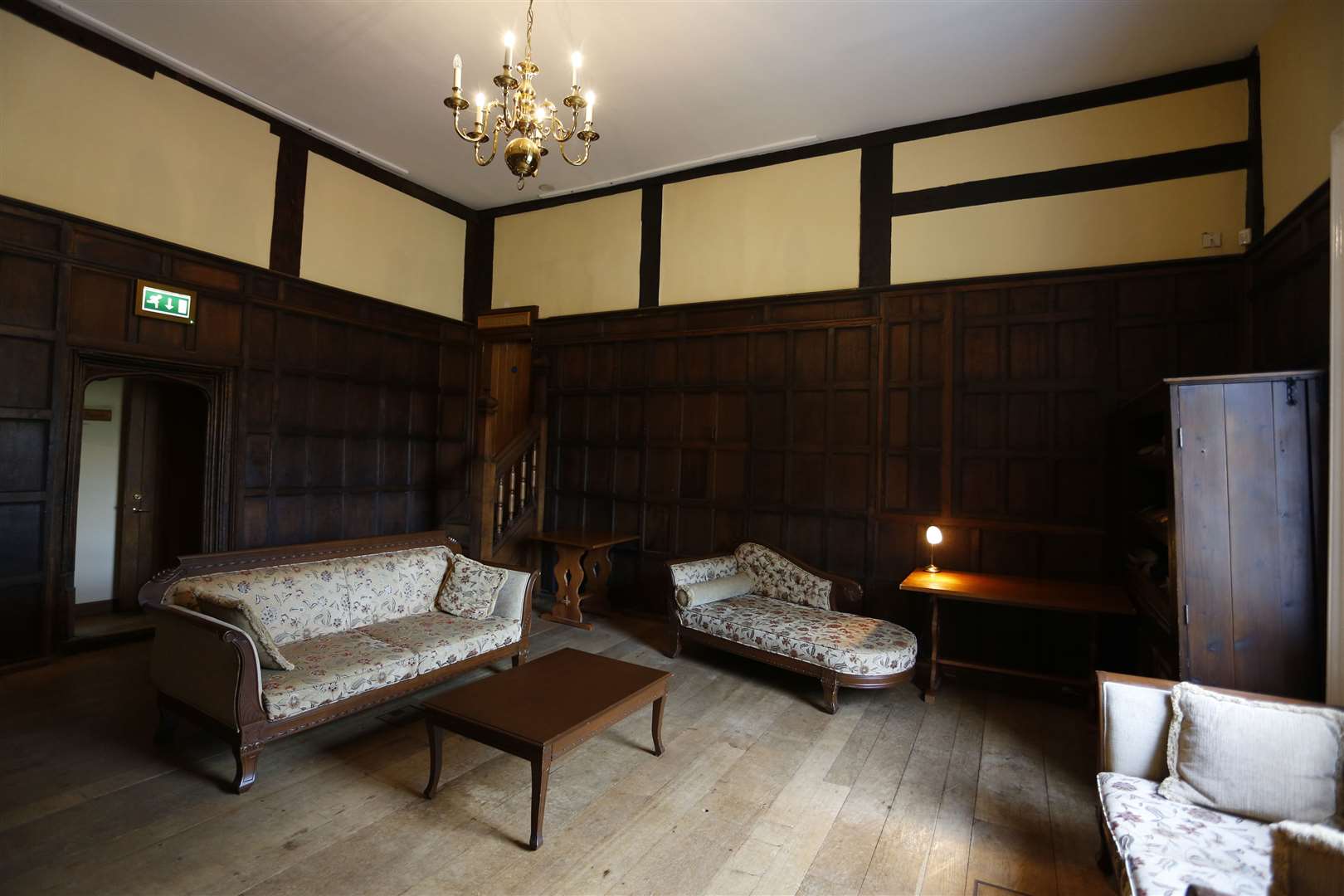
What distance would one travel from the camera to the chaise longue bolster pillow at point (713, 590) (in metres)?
4.63

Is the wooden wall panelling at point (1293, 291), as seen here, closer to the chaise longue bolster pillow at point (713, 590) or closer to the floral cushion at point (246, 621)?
the chaise longue bolster pillow at point (713, 590)

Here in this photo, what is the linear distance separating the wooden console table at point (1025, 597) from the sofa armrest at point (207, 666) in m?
3.60

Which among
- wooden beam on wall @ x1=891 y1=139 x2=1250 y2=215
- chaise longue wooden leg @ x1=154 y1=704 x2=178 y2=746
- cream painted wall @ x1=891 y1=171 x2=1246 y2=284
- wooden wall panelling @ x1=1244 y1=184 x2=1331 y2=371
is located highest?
wooden beam on wall @ x1=891 y1=139 x2=1250 y2=215

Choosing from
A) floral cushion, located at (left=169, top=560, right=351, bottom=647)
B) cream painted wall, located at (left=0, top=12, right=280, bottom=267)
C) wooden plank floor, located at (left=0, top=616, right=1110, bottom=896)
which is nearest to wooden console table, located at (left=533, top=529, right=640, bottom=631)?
wooden plank floor, located at (left=0, top=616, right=1110, bottom=896)

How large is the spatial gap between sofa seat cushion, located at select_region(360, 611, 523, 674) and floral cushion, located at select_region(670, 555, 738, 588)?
1.22 metres

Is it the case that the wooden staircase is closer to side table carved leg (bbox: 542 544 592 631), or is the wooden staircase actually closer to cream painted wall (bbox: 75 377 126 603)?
side table carved leg (bbox: 542 544 592 631)

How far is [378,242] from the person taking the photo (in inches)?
245

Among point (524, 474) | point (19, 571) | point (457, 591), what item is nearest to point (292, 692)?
point (457, 591)

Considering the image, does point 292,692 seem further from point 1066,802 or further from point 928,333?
point 928,333

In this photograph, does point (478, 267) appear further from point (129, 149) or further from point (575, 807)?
point (575, 807)

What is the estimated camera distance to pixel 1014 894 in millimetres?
2223

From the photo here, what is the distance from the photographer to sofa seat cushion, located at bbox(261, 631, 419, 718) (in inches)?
113

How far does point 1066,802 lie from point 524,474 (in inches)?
195

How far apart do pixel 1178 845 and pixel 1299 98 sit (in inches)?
153
